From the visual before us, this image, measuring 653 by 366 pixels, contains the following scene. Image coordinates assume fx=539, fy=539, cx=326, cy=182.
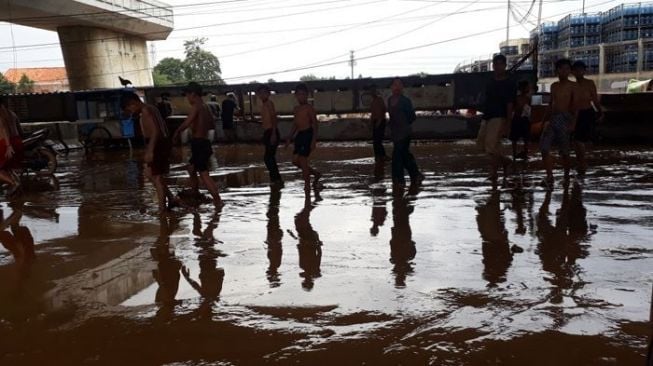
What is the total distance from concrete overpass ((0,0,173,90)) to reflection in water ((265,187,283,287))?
85.5ft

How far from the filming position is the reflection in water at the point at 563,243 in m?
3.79

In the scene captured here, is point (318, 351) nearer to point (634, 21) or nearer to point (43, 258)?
point (43, 258)

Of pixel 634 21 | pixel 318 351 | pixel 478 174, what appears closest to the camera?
pixel 318 351

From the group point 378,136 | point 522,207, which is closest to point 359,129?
point 378,136

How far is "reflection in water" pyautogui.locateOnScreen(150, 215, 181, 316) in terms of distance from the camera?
3.76 m

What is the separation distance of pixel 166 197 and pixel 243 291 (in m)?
3.64

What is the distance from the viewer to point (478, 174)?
30.6ft

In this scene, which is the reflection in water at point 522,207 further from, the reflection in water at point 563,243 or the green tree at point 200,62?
the green tree at point 200,62

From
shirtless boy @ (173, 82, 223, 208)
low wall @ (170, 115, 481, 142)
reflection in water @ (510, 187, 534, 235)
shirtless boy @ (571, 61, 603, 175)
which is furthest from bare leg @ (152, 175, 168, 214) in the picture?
low wall @ (170, 115, 481, 142)

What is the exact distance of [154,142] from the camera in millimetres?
6754

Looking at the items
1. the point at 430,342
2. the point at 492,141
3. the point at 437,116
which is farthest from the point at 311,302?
the point at 437,116

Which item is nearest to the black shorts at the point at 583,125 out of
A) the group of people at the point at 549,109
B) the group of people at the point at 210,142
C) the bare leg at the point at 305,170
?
the group of people at the point at 549,109

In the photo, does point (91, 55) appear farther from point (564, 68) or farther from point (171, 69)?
point (564, 68)

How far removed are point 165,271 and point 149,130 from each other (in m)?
2.82
